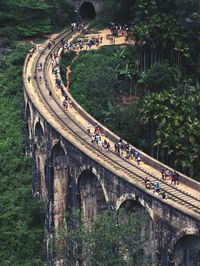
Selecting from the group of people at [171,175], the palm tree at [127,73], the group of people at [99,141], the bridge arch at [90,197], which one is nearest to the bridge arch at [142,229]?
the group of people at [171,175]

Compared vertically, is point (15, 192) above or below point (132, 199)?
below

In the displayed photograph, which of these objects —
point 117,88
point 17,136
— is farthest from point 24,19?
point 17,136

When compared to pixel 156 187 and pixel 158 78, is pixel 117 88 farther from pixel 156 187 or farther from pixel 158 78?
pixel 156 187

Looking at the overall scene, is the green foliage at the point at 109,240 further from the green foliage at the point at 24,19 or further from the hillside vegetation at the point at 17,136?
the green foliage at the point at 24,19

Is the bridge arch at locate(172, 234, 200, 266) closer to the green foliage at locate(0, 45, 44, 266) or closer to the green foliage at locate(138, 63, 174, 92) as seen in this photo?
the green foliage at locate(0, 45, 44, 266)

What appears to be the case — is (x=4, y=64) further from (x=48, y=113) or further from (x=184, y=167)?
(x=184, y=167)
